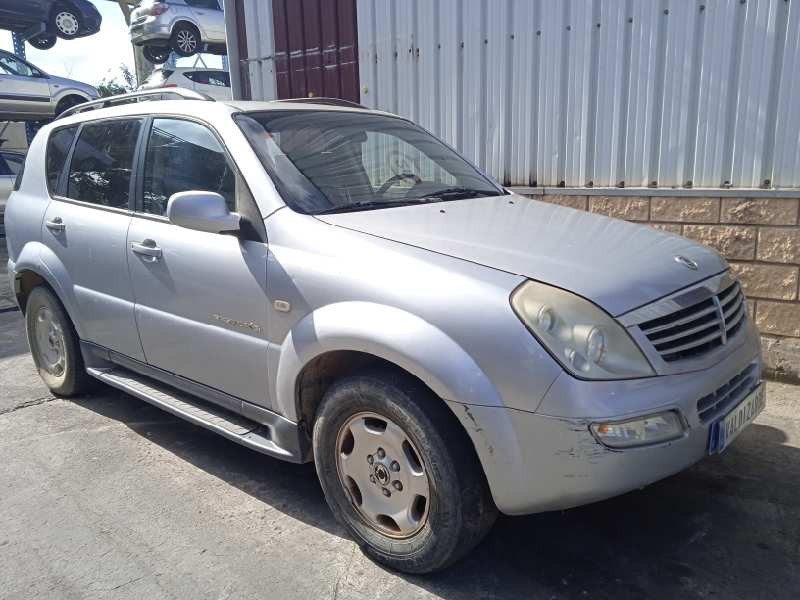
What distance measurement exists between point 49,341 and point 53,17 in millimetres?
16275

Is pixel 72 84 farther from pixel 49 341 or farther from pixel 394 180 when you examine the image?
pixel 394 180

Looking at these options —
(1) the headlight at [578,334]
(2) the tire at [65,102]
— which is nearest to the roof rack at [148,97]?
(1) the headlight at [578,334]

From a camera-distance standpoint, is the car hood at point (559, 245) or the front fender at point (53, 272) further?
the front fender at point (53, 272)

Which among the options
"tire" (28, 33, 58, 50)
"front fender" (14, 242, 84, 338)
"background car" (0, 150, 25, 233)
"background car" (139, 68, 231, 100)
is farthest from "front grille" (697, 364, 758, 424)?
"tire" (28, 33, 58, 50)

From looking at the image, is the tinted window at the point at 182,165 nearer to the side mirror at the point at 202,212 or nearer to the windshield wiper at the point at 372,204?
the side mirror at the point at 202,212

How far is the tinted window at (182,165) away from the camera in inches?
124

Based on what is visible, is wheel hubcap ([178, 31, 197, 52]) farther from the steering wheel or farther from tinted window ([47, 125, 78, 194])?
the steering wheel

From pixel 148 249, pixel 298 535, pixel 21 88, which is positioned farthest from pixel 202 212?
pixel 21 88

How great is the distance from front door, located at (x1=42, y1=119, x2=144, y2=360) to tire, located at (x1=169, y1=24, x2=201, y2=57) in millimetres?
13265

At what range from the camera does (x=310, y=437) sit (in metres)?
2.85

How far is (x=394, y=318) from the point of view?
235 centimetres

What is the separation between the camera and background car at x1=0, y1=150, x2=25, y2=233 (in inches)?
479

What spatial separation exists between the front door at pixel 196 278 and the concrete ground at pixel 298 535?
0.58 m

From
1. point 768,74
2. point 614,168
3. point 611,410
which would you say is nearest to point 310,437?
point 611,410
